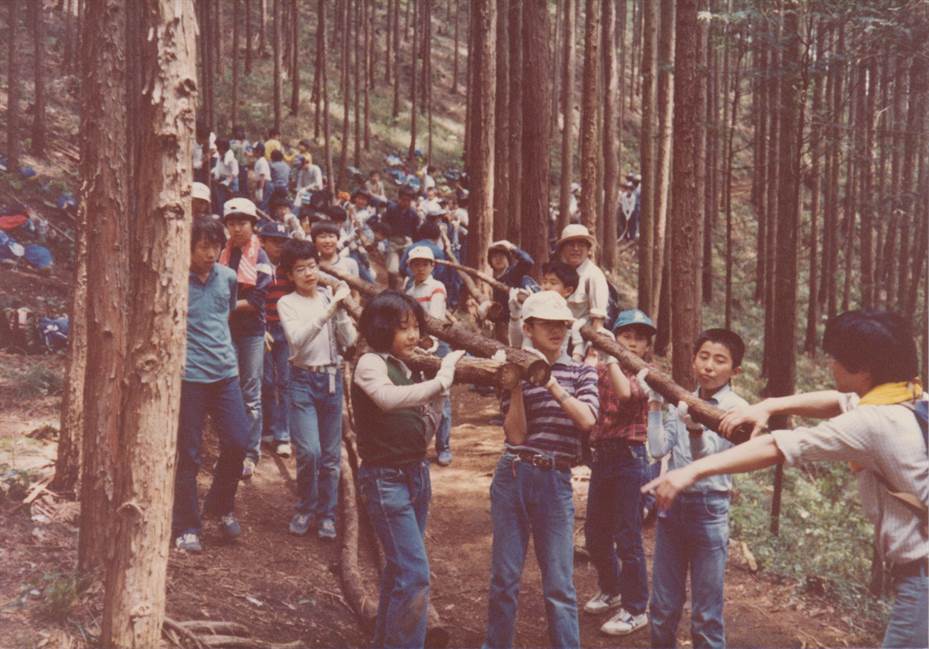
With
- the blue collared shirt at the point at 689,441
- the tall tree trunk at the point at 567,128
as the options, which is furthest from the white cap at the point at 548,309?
the tall tree trunk at the point at 567,128

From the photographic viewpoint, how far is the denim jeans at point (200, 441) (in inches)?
204

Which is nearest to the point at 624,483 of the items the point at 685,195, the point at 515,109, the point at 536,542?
the point at 536,542

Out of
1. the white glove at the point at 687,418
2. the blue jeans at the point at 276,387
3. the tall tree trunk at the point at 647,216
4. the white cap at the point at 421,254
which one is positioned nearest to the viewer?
the white glove at the point at 687,418

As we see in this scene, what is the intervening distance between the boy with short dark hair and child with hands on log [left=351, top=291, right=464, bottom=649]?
1570 millimetres

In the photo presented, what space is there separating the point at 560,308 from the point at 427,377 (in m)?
1.05

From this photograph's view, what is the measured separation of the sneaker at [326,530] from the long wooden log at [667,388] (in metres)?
2.28

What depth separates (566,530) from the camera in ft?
13.4

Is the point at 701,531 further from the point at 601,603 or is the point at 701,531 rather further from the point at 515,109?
the point at 515,109

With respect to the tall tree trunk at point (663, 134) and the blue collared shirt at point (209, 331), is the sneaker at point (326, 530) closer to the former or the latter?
the blue collared shirt at point (209, 331)

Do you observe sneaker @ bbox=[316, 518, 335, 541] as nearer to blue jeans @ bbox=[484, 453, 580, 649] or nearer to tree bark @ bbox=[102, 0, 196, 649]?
blue jeans @ bbox=[484, 453, 580, 649]

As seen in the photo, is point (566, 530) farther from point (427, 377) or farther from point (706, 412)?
point (427, 377)

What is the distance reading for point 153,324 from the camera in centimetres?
345

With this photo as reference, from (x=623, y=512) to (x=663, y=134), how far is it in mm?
10816

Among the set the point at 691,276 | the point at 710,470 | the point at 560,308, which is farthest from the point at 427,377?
the point at 691,276
